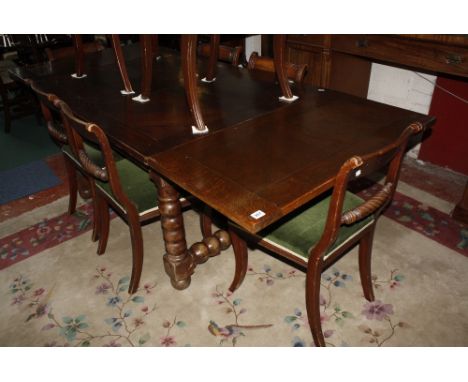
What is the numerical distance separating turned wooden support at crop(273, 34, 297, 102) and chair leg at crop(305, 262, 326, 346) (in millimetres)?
872

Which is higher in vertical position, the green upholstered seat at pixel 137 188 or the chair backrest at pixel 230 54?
the chair backrest at pixel 230 54

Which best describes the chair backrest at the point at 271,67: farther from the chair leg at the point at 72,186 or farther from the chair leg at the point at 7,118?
the chair leg at the point at 7,118

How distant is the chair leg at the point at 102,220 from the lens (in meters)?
2.14

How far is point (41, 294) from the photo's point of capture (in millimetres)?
2090

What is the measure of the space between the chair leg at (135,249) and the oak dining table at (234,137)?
0.15 metres

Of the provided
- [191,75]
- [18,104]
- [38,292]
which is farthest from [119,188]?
[18,104]

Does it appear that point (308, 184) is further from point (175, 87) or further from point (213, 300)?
point (175, 87)

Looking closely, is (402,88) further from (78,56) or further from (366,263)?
(78,56)

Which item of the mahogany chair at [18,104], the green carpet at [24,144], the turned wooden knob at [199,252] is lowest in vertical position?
the green carpet at [24,144]

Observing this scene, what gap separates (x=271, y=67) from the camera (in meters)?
2.38

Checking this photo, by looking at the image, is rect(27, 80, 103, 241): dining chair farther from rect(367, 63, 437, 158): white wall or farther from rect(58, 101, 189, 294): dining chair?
rect(367, 63, 437, 158): white wall

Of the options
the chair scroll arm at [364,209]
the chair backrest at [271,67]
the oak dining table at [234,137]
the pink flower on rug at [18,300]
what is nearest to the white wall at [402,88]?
the chair backrest at [271,67]

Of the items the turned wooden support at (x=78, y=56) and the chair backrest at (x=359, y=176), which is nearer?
the chair backrest at (x=359, y=176)

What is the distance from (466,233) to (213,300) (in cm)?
152
